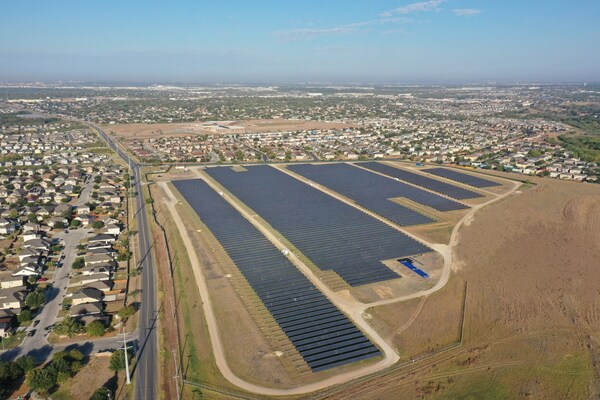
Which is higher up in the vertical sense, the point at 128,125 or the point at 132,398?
the point at 128,125

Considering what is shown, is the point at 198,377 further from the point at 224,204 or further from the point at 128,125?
the point at 128,125

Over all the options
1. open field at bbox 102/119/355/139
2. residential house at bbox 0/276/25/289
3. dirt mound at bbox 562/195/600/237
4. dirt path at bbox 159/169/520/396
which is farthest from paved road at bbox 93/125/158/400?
open field at bbox 102/119/355/139

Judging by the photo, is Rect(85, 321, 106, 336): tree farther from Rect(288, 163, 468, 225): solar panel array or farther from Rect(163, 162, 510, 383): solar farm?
Rect(288, 163, 468, 225): solar panel array

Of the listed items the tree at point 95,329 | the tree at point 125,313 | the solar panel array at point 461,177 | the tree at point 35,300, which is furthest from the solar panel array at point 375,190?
the tree at point 35,300

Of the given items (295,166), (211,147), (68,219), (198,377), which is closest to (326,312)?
(198,377)

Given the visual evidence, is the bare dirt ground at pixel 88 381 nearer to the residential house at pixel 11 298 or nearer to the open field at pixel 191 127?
the residential house at pixel 11 298

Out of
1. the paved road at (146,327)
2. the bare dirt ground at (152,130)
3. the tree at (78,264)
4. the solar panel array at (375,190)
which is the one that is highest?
the bare dirt ground at (152,130)
